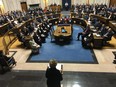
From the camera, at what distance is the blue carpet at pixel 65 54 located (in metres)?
7.36

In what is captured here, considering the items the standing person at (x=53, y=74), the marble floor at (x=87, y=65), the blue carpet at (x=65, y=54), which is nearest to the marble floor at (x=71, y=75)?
the marble floor at (x=87, y=65)

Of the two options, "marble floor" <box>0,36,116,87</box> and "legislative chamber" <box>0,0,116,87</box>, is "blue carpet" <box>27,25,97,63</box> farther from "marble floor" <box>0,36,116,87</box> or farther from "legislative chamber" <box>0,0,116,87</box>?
"marble floor" <box>0,36,116,87</box>

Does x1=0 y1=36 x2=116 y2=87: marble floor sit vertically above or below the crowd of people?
below

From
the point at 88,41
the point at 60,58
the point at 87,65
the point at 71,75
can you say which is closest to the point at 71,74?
the point at 71,75

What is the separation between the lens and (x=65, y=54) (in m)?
8.08

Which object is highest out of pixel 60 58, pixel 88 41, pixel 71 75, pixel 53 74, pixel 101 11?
pixel 101 11

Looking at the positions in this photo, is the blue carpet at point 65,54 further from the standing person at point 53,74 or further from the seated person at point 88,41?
the standing person at point 53,74

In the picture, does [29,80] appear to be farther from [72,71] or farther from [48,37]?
[48,37]

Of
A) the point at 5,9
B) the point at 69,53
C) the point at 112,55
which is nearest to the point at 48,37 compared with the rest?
the point at 69,53

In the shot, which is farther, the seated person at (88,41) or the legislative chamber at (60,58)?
the seated person at (88,41)

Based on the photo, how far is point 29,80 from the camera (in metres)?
5.23

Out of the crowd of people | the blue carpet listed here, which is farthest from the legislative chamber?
the crowd of people

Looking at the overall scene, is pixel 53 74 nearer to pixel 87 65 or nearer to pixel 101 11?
pixel 87 65

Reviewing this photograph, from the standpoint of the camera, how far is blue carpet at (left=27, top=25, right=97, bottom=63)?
7.36 m
